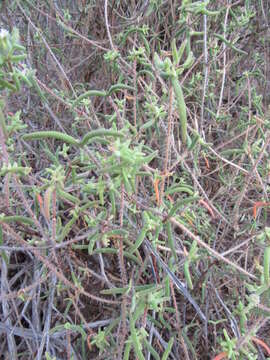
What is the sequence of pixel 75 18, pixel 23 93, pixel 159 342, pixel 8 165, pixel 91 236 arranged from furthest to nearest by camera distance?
1. pixel 75 18
2. pixel 23 93
3. pixel 159 342
4. pixel 91 236
5. pixel 8 165

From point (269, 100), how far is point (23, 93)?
1.15 meters

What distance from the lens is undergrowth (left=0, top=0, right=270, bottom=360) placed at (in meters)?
0.86

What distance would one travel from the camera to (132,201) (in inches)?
39.0

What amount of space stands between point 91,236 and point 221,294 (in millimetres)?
622

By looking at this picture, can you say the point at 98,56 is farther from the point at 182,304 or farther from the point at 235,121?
the point at 182,304

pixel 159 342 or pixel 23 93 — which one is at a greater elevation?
pixel 23 93

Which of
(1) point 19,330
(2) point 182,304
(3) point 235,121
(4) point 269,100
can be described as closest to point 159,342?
(2) point 182,304

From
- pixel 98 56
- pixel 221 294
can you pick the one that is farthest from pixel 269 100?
pixel 221 294

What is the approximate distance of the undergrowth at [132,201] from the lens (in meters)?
0.86

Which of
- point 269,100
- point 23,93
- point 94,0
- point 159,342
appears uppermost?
point 94,0

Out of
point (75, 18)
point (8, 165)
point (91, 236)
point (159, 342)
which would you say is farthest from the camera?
point (75, 18)

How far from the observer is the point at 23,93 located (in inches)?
64.2

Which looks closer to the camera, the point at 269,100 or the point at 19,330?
the point at 19,330

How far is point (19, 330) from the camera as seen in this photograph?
133cm
